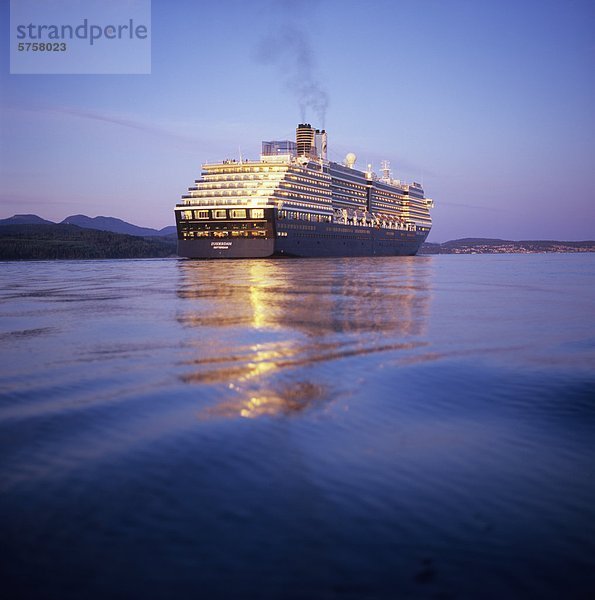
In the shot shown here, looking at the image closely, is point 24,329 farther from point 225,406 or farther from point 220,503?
point 220,503

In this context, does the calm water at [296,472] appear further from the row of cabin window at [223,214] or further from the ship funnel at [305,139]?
the ship funnel at [305,139]

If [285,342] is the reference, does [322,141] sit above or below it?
above

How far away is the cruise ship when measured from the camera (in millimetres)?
88062

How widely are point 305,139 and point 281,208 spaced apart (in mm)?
36231

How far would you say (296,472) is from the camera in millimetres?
6277

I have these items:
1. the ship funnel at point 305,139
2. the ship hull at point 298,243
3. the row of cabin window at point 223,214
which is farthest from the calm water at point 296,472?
the ship funnel at point 305,139

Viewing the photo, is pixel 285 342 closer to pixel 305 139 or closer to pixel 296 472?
pixel 296 472

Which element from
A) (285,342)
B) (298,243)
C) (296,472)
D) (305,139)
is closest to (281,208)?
(298,243)

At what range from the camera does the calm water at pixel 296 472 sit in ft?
14.3

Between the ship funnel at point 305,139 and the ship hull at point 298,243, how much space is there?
765 inches

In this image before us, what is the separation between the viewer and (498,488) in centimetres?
589

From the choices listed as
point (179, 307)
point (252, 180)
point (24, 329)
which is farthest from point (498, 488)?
point (252, 180)

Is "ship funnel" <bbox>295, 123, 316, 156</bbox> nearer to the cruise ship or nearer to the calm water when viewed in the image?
the cruise ship

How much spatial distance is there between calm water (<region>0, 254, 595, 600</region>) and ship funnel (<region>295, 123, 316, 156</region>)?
109 m
